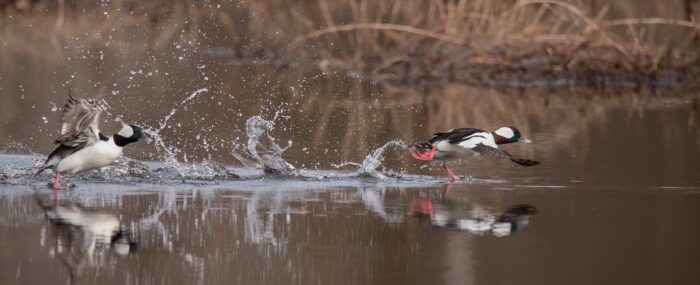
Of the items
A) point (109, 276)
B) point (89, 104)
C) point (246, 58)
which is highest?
point (246, 58)

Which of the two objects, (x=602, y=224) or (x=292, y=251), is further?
(x=602, y=224)

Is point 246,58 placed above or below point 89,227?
above

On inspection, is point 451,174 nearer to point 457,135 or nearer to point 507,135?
point 457,135

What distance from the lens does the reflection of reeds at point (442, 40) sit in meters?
20.6

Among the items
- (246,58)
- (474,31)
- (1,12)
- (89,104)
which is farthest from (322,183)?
(1,12)

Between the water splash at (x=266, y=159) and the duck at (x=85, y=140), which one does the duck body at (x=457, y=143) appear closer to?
the water splash at (x=266, y=159)

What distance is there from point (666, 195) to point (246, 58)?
1364cm

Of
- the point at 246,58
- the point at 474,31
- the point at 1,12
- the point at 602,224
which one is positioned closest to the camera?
the point at 602,224

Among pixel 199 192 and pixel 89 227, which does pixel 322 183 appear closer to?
pixel 199 192

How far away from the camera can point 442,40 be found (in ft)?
68.4

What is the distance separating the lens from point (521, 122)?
53.7ft

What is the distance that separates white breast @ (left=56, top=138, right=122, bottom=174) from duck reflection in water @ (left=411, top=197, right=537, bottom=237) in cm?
231

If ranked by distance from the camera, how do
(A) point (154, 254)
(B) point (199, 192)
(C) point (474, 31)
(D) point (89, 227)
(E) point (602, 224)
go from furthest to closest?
1. (C) point (474, 31)
2. (B) point (199, 192)
3. (E) point (602, 224)
4. (D) point (89, 227)
5. (A) point (154, 254)

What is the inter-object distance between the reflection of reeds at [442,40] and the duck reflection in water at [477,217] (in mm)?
10232
